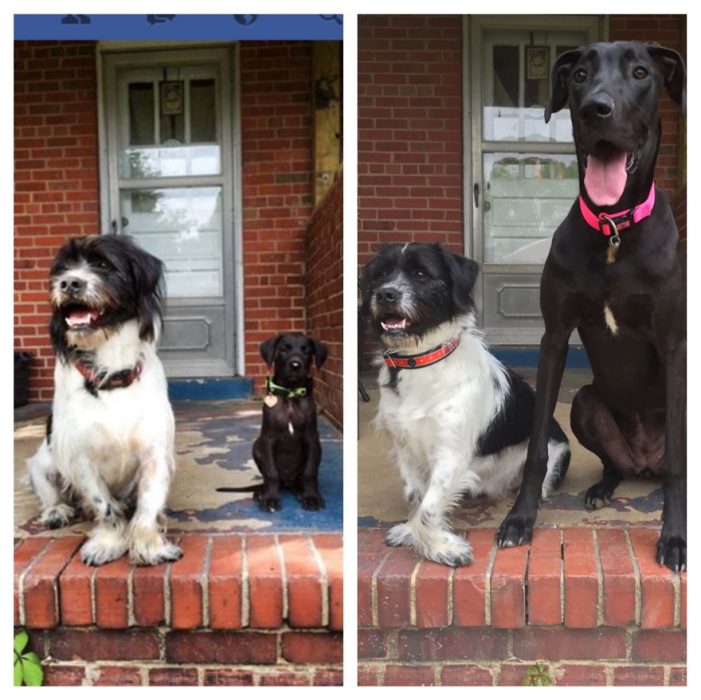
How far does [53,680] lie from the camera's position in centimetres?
185

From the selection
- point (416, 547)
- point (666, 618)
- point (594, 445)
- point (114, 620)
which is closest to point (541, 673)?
point (666, 618)

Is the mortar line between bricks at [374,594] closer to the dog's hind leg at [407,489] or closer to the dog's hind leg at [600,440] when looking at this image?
the dog's hind leg at [407,489]

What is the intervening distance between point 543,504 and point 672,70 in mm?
1100

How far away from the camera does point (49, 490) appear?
2111mm

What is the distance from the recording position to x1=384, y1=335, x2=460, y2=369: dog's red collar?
5.76 ft

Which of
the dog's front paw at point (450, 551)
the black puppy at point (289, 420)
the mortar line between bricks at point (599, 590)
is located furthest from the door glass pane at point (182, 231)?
the mortar line between bricks at point (599, 590)

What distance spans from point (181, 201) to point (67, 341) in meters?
1.77

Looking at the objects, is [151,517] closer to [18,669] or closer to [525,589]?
[18,669]

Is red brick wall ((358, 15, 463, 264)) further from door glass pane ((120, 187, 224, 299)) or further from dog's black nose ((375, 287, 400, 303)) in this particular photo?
door glass pane ((120, 187, 224, 299))

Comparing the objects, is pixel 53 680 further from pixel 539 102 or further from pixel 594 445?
pixel 539 102

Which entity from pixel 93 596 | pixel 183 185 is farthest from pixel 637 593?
pixel 183 185

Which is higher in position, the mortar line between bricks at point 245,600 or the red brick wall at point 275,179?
the red brick wall at point 275,179

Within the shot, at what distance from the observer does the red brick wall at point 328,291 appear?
2641mm

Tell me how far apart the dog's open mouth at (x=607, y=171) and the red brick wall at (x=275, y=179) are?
1971mm
